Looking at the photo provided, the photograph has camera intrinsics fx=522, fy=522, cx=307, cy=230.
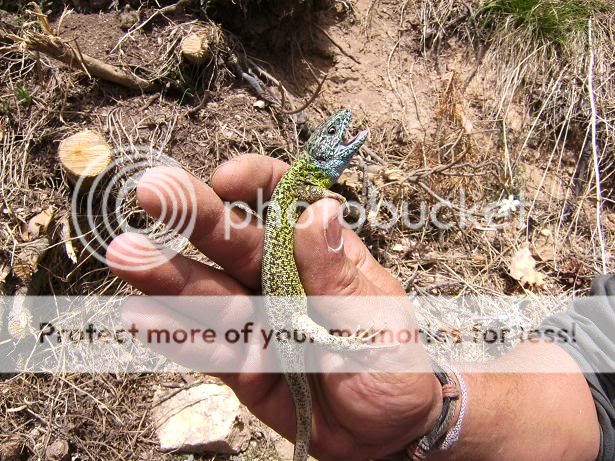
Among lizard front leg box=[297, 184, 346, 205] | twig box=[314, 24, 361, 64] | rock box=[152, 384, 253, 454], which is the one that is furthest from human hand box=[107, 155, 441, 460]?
twig box=[314, 24, 361, 64]

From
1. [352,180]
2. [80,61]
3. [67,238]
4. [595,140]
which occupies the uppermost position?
[595,140]

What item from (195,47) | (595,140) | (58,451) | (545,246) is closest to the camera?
(58,451)

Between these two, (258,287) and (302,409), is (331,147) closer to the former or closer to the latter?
(258,287)

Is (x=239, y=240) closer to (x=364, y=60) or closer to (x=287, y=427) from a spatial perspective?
(x=287, y=427)

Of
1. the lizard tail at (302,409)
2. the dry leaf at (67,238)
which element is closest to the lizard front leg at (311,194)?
the lizard tail at (302,409)

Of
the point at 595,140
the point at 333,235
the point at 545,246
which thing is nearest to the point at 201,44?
the point at 333,235

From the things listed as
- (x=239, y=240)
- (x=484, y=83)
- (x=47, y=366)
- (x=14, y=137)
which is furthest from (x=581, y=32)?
(x=47, y=366)
